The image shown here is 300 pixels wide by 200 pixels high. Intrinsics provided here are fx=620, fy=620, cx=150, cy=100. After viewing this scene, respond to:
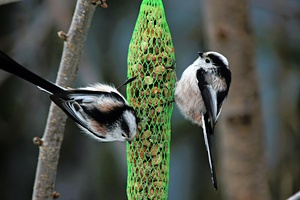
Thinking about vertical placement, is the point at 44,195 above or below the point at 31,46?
below

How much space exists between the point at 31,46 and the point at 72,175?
4.60 feet

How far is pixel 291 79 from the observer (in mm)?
4559

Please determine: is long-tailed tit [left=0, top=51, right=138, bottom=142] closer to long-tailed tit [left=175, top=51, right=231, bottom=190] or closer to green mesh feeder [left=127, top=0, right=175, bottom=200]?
green mesh feeder [left=127, top=0, right=175, bottom=200]

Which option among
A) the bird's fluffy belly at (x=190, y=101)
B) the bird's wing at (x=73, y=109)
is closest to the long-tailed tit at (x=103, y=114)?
the bird's wing at (x=73, y=109)

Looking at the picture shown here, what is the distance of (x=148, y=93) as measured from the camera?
2.57m

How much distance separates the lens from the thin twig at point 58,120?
2.19 meters

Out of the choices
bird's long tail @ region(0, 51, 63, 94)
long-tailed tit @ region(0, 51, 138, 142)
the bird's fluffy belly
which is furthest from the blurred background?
Result: bird's long tail @ region(0, 51, 63, 94)

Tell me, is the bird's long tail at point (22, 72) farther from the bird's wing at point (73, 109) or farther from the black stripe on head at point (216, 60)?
the black stripe on head at point (216, 60)

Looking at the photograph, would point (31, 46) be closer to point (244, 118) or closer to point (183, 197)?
point (183, 197)

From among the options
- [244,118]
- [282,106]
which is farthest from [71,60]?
[282,106]

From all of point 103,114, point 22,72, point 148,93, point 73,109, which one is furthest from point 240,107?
point 22,72

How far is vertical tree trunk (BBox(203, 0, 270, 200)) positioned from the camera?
3.06 metres

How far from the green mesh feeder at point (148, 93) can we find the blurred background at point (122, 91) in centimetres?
177

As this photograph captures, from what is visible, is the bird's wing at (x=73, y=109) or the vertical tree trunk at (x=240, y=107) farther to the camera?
the vertical tree trunk at (x=240, y=107)
